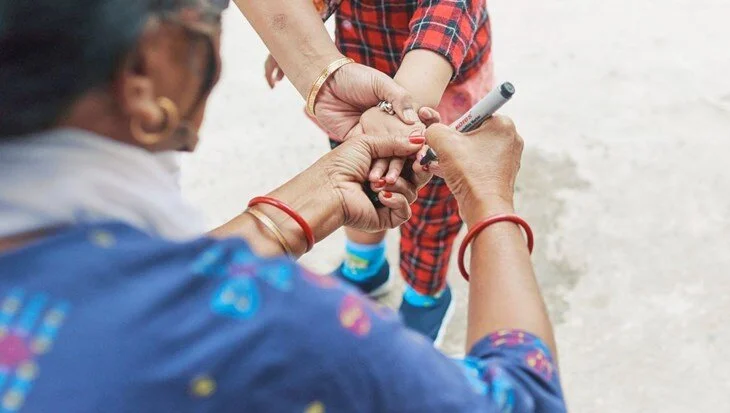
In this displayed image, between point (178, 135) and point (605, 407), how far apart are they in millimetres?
1168

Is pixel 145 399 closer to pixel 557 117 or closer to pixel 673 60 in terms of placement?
pixel 557 117

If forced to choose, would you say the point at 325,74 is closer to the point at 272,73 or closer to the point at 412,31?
the point at 412,31

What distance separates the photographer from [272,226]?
0.87 meters

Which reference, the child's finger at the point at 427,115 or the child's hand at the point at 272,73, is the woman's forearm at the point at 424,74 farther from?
the child's hand at the point at 272,73

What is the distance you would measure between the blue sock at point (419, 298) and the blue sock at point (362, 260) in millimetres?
111

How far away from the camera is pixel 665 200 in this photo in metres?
1.76

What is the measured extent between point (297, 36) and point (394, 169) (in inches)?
9.7

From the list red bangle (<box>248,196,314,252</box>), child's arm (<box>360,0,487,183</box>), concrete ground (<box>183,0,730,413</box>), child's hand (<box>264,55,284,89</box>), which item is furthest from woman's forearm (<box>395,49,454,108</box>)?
concrete ground (<box>183,0,730,413</box>)

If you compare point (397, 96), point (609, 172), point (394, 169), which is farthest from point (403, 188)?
point (609, 172)

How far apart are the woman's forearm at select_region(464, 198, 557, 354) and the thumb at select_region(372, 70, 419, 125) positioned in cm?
30

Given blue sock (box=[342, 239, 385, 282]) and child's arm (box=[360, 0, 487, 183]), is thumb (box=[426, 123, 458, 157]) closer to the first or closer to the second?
child's arm (box=[360, 0, 487, 183])

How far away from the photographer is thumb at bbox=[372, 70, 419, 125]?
994 mm

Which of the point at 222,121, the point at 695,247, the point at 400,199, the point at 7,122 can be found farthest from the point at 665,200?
the point at 7,122

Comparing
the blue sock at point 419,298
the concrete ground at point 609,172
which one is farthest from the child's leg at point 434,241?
the concrete ground at point 609,172
